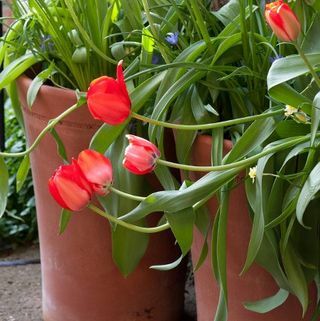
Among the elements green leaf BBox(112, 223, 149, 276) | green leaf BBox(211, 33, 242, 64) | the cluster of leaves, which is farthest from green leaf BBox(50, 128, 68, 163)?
the cluster of leaves

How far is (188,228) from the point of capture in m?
0.97

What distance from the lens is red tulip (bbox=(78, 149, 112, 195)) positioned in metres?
0.89

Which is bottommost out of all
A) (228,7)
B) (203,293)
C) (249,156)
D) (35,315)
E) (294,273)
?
(35,315)

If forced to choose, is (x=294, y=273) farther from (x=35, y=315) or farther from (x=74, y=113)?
(x=35, y=315)

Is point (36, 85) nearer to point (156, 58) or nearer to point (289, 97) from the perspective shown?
point (156, 58)

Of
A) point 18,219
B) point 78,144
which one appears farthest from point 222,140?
point 18,219

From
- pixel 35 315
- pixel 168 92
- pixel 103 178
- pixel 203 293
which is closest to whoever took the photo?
pixel 103 178

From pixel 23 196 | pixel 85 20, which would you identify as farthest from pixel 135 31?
pixel 23 196

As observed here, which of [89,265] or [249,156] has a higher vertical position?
[249,156]

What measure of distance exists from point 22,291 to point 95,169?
0.83m

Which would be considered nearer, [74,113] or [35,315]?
[74,113]

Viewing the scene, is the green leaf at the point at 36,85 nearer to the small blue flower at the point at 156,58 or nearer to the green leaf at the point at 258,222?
the small blue flower at the point at 156,58

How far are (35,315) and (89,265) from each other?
0.27 m

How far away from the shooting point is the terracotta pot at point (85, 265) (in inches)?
50.9
